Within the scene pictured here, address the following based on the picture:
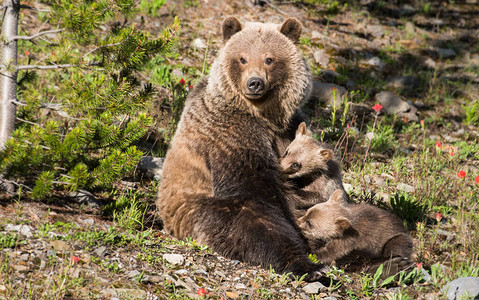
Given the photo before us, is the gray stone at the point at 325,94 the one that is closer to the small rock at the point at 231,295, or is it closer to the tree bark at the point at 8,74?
the tree bark at the point at 8,74

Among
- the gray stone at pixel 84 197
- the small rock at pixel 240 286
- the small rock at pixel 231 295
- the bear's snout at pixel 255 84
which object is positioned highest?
the bear's snout at pixel 255 84

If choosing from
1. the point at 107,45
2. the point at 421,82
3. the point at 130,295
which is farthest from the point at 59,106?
the point at 421,82

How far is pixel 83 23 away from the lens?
4.63m

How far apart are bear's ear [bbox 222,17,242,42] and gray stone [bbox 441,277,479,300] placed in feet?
10.9

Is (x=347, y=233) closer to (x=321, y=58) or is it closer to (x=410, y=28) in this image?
(x=321, y=58)

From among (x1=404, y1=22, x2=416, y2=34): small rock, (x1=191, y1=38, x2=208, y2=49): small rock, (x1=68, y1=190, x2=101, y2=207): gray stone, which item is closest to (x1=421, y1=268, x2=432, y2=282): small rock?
(x1=68, y1=190, x2=101, y2=207): gray stone

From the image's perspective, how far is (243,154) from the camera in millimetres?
4980

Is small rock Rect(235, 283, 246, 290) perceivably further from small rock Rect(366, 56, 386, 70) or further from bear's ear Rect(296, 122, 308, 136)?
small rock Rect(366, 56, 386, 70)

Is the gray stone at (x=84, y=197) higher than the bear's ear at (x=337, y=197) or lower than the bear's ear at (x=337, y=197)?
lower

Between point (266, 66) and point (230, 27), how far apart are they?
0.66 m

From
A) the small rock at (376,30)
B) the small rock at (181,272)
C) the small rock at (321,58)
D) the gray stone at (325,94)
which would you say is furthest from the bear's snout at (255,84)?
the small rock at (376,30)

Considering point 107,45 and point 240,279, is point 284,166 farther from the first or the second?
point 107,45

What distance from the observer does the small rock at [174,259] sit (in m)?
4.33

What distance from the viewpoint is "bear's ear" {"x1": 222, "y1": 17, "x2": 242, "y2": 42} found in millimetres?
5516
